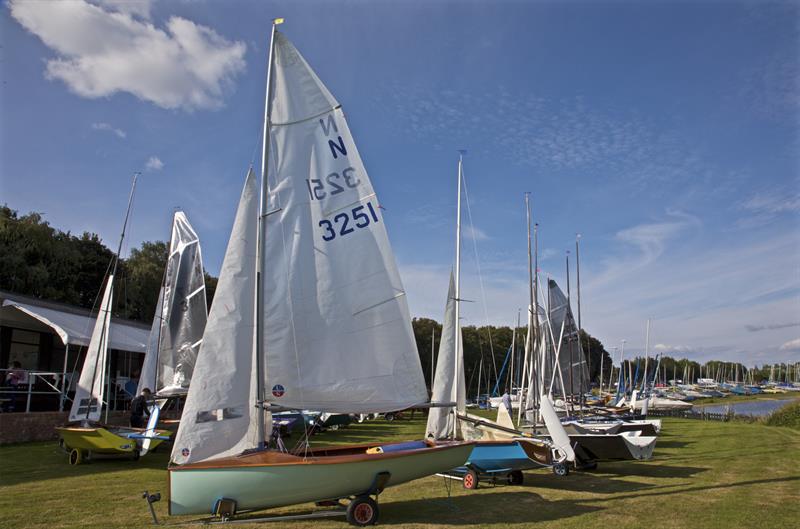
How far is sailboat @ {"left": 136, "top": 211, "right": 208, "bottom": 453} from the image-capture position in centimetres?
1667

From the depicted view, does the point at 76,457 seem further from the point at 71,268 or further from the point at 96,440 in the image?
the point at 71,268

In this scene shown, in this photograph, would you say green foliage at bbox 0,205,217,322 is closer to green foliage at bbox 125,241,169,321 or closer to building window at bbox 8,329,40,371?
green foliage at bbox 125,241,169,321

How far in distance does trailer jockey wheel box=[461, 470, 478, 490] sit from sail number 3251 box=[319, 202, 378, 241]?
571 cm

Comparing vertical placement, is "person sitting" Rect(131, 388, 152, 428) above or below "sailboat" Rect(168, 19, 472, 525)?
below

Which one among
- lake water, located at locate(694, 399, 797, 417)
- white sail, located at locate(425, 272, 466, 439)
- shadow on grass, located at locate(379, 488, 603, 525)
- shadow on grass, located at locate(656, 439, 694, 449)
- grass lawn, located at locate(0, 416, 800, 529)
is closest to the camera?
grass lawn, located at locate(0, 416, 800, 529)

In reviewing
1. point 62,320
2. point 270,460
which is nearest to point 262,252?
point 270,460

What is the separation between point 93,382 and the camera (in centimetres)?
1400

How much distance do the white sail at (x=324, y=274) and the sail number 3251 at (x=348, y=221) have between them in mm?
16

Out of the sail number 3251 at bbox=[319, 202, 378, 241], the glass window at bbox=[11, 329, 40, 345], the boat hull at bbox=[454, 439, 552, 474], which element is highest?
the sail number 3251 at bbox=[319, 202, 378, 241]

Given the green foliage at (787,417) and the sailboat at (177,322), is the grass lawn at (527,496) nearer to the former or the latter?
the sailboat at (177,322)

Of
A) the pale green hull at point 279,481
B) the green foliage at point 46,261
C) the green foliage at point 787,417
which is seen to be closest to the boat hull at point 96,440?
the pale green hull at point 279,481

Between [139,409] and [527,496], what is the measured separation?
1123cm

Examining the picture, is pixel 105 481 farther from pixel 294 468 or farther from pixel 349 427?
pixel 349 427

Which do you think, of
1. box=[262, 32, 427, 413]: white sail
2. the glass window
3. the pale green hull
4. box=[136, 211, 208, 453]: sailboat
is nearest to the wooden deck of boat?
the pale green hull
